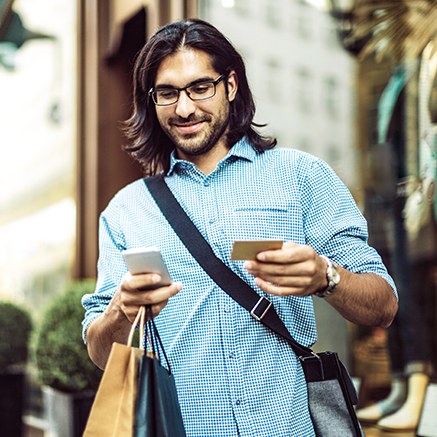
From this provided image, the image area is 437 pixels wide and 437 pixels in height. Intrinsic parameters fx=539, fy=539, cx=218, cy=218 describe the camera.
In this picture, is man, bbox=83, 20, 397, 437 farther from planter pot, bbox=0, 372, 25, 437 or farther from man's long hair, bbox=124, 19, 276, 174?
planter pot, bbox=0, 372, 25, 437

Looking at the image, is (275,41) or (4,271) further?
(4,271)

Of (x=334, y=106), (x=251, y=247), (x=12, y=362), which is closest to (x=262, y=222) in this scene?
(x=251, y=247)

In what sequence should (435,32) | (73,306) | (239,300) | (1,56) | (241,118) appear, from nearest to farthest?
1. (239,300)
2. (241,118)
3. (435,32)
4. (73,306)
5. (1,56)

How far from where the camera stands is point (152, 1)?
4422mm

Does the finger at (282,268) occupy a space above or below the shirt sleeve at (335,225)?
below

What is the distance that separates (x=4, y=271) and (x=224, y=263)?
665 centimetres

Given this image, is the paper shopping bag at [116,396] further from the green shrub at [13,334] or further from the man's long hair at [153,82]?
the green shrub at [13,334]

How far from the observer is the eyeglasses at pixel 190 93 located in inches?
75.2

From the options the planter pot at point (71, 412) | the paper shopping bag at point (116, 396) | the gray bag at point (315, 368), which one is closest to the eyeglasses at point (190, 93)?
the gray bag at point (315, 368)

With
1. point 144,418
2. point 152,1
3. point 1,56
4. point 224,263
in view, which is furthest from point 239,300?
point 1,56

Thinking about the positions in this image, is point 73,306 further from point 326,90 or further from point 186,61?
point 186,61

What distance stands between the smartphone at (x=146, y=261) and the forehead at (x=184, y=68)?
79 cm

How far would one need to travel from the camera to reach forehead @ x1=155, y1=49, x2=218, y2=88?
6.27 ft

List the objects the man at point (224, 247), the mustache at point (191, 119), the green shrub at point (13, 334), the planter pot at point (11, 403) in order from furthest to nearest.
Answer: the green shrub at point (13, 334), the planter pot at point (11, 403), the mustache at point (191, 119), the man at point (224, 247)
